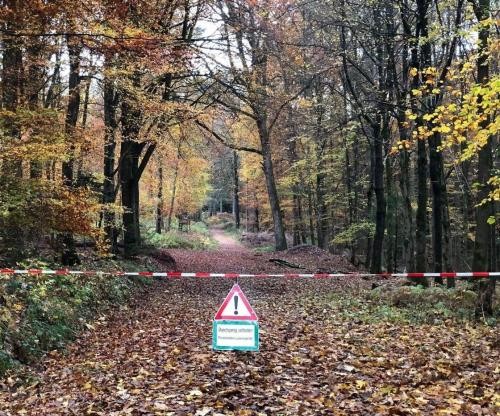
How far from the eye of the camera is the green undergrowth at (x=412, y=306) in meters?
10.5

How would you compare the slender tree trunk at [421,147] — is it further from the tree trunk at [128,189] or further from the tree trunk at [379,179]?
the tree trunk at [128,189]

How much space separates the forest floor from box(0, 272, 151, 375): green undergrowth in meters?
0.29

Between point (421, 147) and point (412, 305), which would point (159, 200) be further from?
point (412, 305)

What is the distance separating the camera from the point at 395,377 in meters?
6.55

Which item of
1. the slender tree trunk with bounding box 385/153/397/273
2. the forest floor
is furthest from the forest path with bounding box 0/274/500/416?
the slender tree trunk with bounding box 385/153/397/273

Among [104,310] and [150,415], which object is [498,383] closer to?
[150,415]

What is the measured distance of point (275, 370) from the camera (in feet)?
22.6

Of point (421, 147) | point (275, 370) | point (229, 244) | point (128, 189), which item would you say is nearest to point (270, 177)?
point (128, 189)

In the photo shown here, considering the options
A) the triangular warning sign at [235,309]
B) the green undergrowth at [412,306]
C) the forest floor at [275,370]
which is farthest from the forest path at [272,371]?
the triangular warning sign at [235,309]

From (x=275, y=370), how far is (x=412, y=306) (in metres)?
6.04

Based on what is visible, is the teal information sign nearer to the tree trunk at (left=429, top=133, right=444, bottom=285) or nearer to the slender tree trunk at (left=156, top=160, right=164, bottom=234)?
the tree trunk at (left=429, top=133, right=444, bottom=285)

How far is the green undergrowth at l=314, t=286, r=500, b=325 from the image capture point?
34.4 ft

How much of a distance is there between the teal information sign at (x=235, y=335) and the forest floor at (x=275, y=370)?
0.25 metres

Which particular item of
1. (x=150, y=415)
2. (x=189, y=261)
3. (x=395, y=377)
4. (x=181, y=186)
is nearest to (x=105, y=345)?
(x=150, y=415)
